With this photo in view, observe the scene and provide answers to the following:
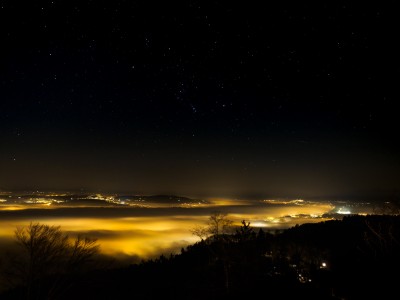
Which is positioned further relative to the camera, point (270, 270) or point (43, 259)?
point (270, 270)

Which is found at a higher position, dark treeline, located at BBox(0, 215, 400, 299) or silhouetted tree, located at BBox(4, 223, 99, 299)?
silhouetted tree, located at BBox(4, 223, 99, 299)

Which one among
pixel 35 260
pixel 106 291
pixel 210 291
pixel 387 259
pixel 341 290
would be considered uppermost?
pixel 35 260

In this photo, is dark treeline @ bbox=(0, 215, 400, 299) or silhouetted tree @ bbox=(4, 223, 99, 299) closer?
silhouetted tree @ bbox=(4, 223, 99, 299)

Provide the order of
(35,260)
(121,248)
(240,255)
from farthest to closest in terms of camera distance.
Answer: (121,248) → (240,255) → (35,260)

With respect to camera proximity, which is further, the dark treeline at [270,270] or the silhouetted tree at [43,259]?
the dark treeline at [270,270]

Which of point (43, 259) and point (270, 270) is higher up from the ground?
point (43, 259)

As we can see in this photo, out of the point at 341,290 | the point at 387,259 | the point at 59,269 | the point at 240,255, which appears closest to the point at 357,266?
the point at 387,259

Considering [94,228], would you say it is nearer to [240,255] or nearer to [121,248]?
[121,248]

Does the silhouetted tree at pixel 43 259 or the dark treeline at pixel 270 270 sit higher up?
the silhouetted tree at pixel 43 259
